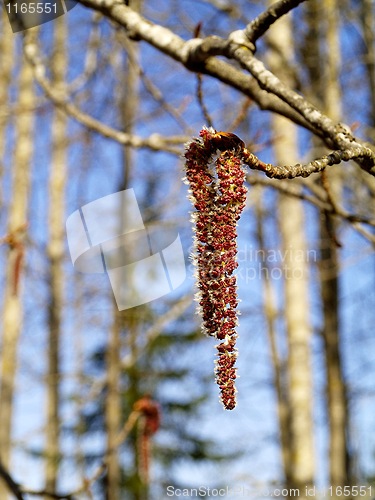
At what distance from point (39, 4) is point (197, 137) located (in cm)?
251

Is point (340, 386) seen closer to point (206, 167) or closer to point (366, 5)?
point (366, 5)

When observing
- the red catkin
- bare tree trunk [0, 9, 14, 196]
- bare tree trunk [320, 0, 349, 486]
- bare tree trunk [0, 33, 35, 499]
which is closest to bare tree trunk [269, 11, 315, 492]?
bare tree trunk [320, 0, 349, 486]

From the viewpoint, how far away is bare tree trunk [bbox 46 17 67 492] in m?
10.8

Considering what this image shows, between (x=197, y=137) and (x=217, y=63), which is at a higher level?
(x=217, y=63)

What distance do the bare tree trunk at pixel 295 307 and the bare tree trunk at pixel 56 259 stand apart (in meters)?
4.07

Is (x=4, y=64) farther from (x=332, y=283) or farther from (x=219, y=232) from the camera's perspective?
(x=219, y=232)

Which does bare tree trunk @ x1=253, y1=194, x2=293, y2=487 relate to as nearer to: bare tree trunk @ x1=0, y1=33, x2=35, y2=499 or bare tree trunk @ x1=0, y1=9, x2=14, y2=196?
bare tree trunk @ x1=0, y1=33, x2=35, y2=499

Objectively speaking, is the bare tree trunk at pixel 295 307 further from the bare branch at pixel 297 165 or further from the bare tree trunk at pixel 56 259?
the bare branch at pixel 297 165

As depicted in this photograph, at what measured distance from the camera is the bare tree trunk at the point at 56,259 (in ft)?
35.3

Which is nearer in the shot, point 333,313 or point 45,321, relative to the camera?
point 333,313

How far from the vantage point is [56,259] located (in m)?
11.9

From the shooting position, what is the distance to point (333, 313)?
10.1m

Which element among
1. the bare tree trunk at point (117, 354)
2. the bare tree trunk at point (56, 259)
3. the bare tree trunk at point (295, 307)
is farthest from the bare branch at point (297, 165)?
the bare tree trunk at point (56, 259)

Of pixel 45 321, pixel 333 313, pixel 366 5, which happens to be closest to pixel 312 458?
pixel 333 313
